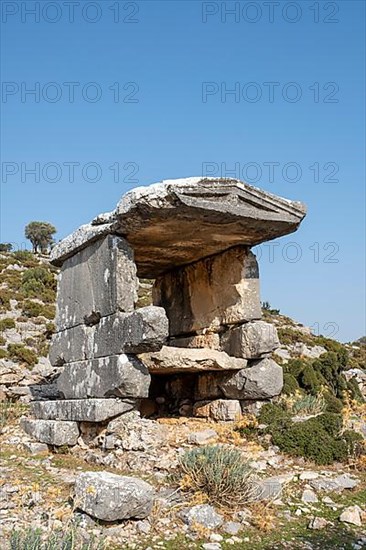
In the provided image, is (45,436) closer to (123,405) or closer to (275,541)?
(123,405)

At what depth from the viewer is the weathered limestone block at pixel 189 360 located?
8.55 meters

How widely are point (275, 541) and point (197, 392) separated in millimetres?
4891

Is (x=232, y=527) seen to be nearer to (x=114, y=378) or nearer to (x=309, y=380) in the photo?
A: (x=114, y=378)

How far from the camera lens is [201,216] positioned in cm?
775

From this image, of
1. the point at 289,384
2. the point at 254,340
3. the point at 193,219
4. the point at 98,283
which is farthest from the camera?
the point at 289,384

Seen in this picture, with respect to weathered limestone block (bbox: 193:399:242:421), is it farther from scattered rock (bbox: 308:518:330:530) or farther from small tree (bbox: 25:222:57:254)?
small tree (bbox: 25:222:57:254)

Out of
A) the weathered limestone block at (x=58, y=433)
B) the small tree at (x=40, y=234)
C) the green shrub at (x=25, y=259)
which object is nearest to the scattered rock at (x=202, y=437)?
the weathered limestone block at (x=58, y=433)

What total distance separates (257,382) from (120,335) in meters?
2.29

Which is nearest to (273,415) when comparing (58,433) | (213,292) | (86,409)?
(213,292)

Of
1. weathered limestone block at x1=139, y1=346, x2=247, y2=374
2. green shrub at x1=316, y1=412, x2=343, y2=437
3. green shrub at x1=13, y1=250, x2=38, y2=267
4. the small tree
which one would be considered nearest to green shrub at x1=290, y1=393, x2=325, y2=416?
weathered limestone block at x1=139, y1=346, x2=247, y2=374

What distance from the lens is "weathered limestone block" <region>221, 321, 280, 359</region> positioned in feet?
29.0

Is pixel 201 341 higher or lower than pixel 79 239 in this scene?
lower

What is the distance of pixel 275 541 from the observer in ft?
16.5

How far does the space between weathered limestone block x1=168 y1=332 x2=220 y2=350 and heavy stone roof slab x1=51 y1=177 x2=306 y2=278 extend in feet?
4.38
